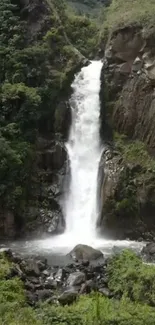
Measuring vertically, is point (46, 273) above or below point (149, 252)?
below

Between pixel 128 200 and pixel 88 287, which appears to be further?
pixel 128 200

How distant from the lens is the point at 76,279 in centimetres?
1964

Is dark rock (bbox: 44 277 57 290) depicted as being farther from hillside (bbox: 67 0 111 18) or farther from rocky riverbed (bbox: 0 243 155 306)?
hillside (bbox: 67 0 111 18)

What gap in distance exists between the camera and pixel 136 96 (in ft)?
105

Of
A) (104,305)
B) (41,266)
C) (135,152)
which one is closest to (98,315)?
(104,305)

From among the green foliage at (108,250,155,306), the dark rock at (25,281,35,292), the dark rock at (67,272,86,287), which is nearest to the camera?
the green foliage at (108,250,155,306)

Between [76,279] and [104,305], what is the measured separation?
563 cm

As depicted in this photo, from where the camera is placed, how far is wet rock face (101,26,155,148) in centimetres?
3131

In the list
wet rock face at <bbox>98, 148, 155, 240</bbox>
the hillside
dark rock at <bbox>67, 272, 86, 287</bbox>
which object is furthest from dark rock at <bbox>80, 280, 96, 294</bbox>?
the hillside

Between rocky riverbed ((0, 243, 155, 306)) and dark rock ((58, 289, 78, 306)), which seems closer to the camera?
dark rock ((58, 289, 78, 306))

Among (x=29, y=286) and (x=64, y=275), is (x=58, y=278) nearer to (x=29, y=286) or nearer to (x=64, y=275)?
(x=64, y=275)

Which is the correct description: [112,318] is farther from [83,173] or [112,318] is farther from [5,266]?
[83,173]

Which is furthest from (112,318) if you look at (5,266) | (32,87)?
(32,87)

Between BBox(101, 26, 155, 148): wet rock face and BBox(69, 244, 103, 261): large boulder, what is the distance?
1002 cm
